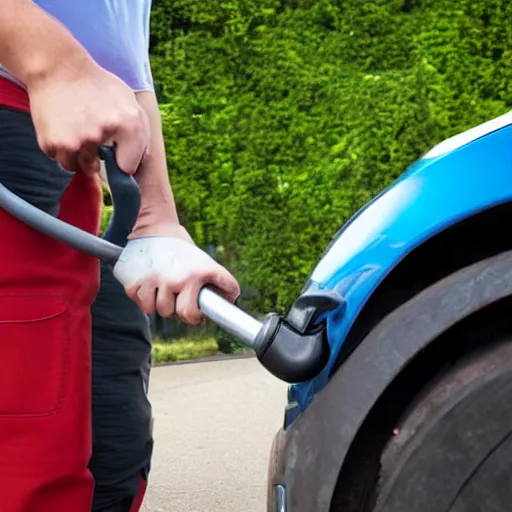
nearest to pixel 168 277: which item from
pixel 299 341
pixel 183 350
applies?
pixel 299 341

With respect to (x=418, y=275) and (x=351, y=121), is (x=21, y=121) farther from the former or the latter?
(x=351, y=121)

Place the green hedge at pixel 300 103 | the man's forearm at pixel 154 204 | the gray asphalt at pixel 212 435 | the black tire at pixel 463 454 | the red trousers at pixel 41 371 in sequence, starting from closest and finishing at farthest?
the black tire at pixel 463 454, the red trousers at pixel 41 371, the man's forearm at pixel 154 204, the gray asphalt at pixel 212 435, the green hedge at pixel 300 103

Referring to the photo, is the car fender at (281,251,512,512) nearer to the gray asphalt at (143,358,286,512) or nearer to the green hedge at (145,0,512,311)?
the gray asphalt at (143,358,286,512)

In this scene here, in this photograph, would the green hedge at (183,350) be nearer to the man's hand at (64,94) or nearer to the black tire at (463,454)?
the man's hand at (64,94)

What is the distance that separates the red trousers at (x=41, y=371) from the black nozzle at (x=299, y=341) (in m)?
→ 0.39

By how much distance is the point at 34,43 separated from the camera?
1183 mm

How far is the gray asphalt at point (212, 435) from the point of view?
315 centimetres

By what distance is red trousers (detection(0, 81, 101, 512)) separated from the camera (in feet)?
4.24

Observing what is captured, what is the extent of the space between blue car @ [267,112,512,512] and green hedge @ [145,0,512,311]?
5056 mm

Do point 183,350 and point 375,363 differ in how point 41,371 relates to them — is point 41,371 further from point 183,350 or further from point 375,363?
point 183,350

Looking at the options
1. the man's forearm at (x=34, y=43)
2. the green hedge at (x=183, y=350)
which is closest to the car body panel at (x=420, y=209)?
the man's forearm at (x=34, y=43)

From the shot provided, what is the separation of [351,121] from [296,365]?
17.7ft

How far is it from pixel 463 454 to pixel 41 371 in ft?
2.08

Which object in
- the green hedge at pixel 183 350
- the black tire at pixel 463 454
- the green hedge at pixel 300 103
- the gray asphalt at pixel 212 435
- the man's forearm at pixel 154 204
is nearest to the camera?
the black tire at pixel 463 454
